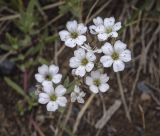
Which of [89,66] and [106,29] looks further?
[106,29]

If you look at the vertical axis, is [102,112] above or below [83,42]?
below

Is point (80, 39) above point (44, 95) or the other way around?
above

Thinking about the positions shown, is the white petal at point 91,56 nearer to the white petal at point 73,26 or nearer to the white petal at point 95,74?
the white petal at point 95,74

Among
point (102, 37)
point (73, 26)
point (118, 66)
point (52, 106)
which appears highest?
point (73, 26)

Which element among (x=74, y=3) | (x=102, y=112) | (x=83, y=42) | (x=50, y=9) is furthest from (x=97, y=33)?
(x=50, y=9)

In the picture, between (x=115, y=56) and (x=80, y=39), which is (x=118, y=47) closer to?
(x=115, y=56)

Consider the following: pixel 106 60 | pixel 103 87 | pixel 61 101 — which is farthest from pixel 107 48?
pixel 61 101

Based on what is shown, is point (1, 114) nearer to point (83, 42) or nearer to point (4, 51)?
point (4, 51)
